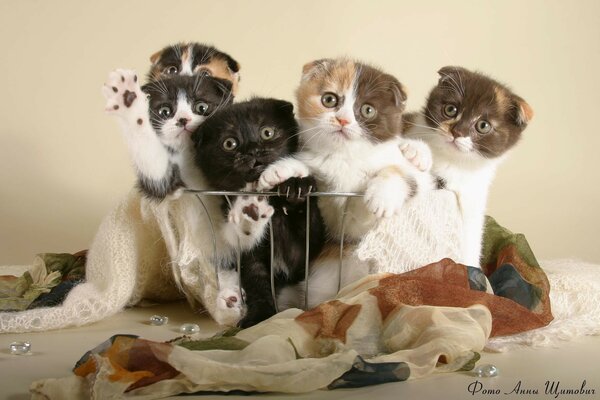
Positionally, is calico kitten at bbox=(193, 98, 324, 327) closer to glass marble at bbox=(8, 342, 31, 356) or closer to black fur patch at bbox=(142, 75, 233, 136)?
black fur patch at bbox=(142, 75, 233, 136)

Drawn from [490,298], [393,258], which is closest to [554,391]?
[490,298]

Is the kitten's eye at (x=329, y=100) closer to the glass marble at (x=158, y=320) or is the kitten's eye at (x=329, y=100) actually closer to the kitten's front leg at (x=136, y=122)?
the kitten's front leg at (x=136, y=122)

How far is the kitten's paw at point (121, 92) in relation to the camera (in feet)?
5.57

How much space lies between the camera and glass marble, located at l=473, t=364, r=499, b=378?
57.3 inches

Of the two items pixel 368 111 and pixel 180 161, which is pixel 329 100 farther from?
pixel 180 161

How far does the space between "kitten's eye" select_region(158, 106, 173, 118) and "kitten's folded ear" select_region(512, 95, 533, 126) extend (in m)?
0.92

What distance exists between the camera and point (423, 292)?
165 centimetres

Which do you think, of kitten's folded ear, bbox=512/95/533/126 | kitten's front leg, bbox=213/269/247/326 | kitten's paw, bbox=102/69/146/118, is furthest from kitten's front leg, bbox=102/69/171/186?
kitten's folded ear, bbox=512/95/533/126

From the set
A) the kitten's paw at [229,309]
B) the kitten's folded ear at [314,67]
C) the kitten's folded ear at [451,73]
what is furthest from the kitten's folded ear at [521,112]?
the kitten's paw at [229,309]

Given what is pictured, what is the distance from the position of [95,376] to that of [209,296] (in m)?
0.59

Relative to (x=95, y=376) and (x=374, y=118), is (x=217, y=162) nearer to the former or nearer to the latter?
(x=374, y=118)

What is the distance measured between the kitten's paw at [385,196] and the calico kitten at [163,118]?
45 centimetres

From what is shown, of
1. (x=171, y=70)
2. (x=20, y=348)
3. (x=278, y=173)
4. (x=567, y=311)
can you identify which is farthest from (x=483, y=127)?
(x=20, y=348)

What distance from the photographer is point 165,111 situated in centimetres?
192
